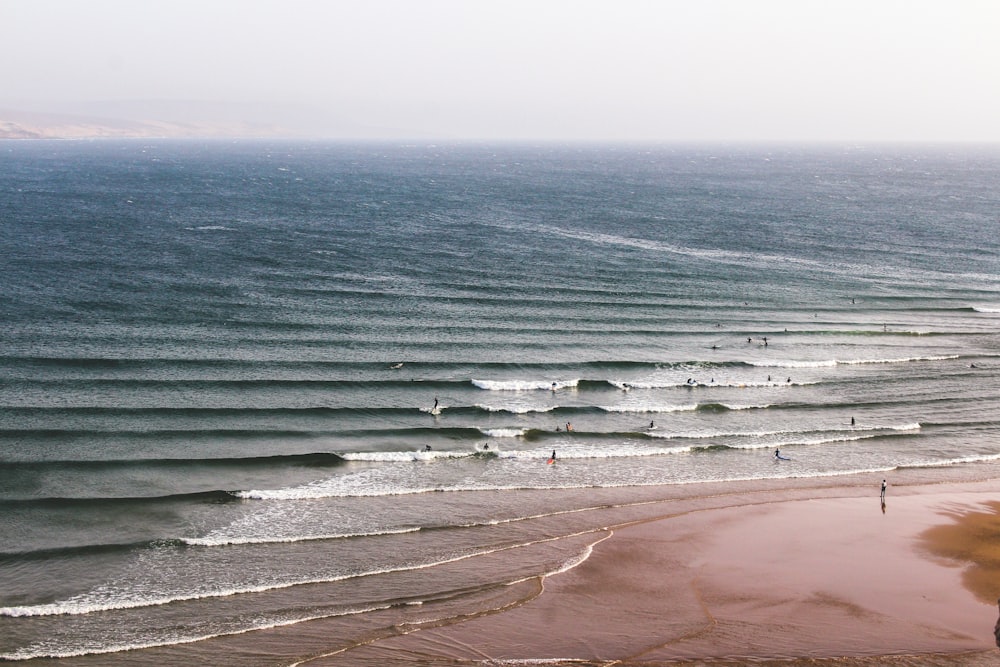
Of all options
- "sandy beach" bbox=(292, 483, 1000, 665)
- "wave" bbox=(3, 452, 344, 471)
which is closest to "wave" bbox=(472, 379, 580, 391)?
"wave" bbox=(3, 452, 344, 471)

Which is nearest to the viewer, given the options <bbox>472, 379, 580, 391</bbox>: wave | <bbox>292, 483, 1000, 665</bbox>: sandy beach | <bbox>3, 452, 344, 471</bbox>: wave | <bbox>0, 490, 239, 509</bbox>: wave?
<bbox>292, 483, 1000, 665</bbox>: sandy beach

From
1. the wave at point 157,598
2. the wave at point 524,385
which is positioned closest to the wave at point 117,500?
the wave at point 157,598

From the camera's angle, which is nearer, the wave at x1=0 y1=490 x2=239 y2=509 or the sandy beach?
the sandy beach

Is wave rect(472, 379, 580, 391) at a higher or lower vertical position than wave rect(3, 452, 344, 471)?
higher

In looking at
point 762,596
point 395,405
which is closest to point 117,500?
point 395,405

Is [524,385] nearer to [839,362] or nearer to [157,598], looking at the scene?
[839,362]

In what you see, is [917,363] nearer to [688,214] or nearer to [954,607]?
[954,607]

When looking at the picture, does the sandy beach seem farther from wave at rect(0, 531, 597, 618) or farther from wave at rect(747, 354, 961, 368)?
wave at rect(747, 354, 961, 368)
